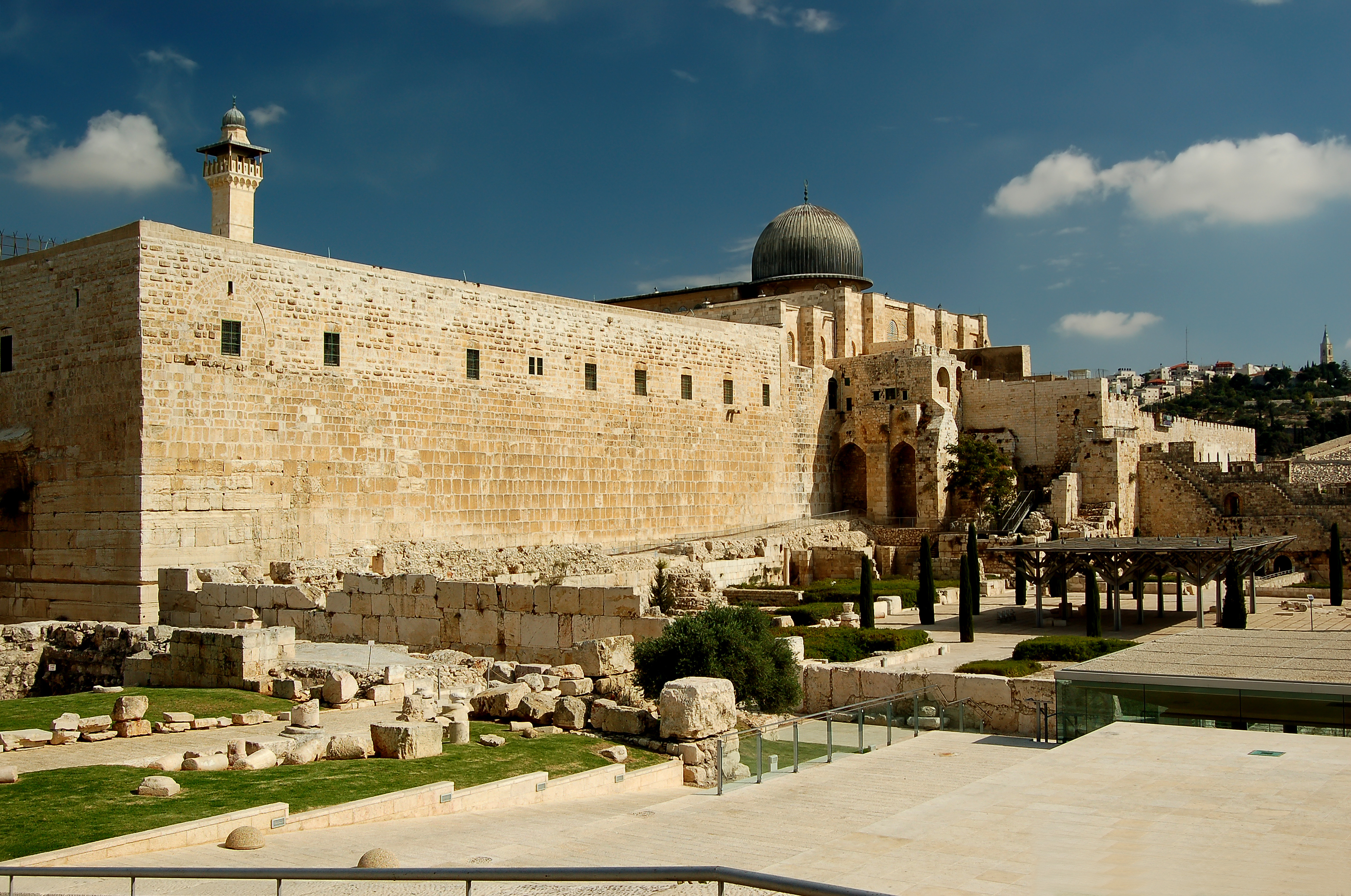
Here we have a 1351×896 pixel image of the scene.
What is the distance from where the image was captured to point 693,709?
1080 cm

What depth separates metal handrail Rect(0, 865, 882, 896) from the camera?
412 centimetres

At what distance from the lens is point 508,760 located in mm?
9609

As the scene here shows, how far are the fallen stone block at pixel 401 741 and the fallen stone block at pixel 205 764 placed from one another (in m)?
1.16

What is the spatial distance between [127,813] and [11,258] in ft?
48.4

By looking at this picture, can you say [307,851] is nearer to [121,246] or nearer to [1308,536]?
[121,246]

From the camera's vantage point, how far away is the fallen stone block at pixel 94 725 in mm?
10141

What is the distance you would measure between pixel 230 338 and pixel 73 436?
9.11 feet

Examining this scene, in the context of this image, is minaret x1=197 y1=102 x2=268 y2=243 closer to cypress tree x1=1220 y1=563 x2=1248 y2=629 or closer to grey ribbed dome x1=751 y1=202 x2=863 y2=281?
grey ribbed dome x1=751 y1=202 x2=863 y2=281

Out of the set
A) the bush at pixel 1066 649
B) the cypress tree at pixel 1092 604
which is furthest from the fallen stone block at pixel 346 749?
the cypress tree at pixel 1092 604

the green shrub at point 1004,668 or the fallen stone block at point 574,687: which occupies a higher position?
the fallen stone block at point 574,687

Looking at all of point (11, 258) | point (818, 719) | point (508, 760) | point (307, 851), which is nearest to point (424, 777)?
point (508, 760)

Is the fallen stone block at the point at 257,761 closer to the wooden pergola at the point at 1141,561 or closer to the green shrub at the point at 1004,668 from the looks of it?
the green shrub at the point at 1004,668

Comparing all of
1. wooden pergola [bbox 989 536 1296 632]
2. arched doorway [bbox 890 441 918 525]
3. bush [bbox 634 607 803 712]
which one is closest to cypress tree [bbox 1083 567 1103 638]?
wooden pergola [bbox 989 536 1296 632]

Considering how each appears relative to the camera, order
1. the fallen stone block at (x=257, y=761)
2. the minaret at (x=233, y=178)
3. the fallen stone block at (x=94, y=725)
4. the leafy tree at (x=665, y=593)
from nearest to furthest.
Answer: the fallen stone block at (x=257, y=761) < the fallen stone block at (x=94, y=725) < the leafy tree at (x=665, y=593) < the minaret at (x=233, y=178)
